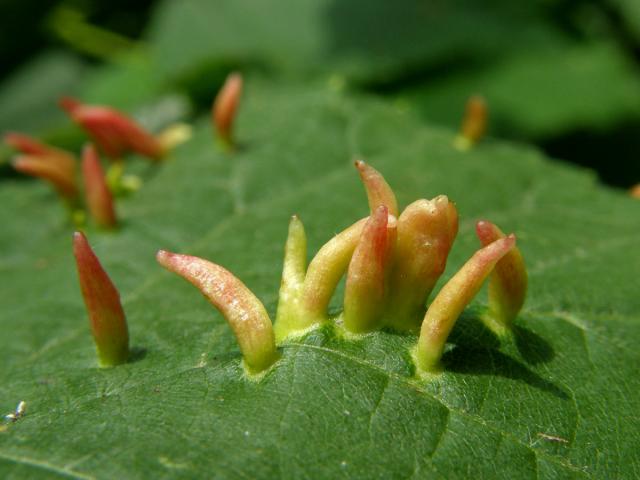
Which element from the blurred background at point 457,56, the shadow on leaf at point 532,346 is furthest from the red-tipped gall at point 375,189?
the blurred background at point 457,56

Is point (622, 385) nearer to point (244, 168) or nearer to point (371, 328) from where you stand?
point (371, 328)

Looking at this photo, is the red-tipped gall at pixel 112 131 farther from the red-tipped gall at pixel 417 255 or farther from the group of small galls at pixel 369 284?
the red-tipped gall at pixel 417 255

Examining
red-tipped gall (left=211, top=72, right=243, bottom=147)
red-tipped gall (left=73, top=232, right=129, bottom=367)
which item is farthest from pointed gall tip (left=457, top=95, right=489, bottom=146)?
red-tipped gall (left=73, top=232, right=129, bottom=367)

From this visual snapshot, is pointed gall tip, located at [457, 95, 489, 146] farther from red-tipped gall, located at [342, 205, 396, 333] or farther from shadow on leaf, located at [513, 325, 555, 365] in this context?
red-tipped gall, located at [342, 205, 396, 333]

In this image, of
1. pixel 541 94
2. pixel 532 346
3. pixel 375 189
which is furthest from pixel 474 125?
pixel 541 94

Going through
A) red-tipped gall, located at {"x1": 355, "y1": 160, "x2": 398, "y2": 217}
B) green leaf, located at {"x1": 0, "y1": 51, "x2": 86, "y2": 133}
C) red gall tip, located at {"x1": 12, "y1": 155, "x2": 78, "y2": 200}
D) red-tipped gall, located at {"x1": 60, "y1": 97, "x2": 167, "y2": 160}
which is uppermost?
red-tipped gall, located at {"x1": 355, "y1": 160, "x2": 398, "y2": 217}

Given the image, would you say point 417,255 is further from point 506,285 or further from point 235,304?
point 235,304
